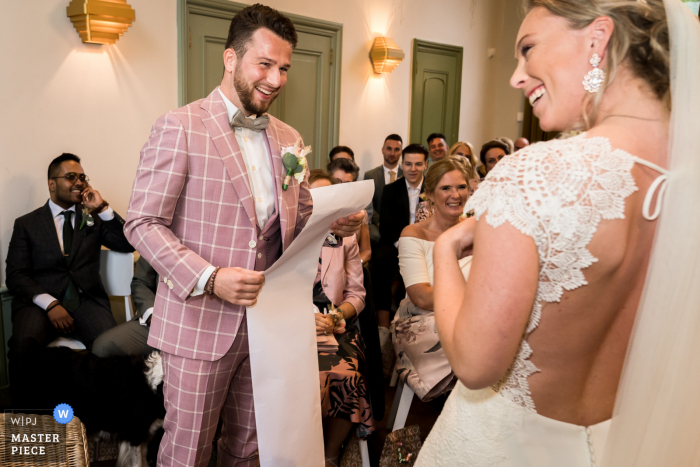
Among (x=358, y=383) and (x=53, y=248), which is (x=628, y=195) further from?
(x=53, y=248)

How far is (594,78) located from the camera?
2.93ft

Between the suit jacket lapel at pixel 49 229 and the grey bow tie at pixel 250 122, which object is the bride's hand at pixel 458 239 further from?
the suit jacket lapel at pixel 49 229

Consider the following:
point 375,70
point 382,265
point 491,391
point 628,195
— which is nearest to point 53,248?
point 382,265

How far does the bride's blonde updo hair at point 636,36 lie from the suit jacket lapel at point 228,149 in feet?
3.53

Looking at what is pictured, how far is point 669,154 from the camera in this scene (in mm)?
854

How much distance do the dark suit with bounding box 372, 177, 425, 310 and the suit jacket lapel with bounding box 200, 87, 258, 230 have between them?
8.66 feet

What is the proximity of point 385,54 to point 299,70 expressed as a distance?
1.06 meters

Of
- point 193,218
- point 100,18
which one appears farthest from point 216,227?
point 100,18

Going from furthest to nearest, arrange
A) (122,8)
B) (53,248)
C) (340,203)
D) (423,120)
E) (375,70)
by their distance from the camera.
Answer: (423,120)
(375,70)
(122,8)
(53,248)
(340,203)

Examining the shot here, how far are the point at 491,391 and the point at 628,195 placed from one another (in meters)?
0.45

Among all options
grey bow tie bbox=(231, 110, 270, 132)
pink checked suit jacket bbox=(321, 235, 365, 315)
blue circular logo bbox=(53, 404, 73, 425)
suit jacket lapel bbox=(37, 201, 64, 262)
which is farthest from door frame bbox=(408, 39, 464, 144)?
blue circular logo bbox=(53, 404, 73, 425)

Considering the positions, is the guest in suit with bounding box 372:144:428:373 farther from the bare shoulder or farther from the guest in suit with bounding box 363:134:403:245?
the bare shoulder

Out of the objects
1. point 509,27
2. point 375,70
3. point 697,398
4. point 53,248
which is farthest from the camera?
point 509,27

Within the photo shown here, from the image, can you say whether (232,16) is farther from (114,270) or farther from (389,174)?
(114,270)
